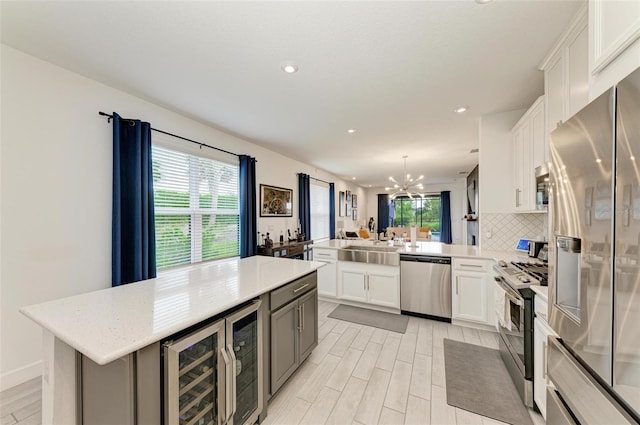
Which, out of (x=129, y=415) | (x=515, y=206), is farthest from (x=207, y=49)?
(x=515, y=206)

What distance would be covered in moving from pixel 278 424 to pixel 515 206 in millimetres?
3233

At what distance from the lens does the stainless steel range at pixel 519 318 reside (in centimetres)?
173

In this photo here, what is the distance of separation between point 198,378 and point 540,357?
2145 millimetres

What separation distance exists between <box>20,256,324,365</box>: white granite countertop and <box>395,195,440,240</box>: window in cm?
939

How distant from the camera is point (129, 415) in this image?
3.12ft

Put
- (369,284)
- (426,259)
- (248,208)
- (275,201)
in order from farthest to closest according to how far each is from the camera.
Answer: (275,201), (248,208), (369,284), (426,259)

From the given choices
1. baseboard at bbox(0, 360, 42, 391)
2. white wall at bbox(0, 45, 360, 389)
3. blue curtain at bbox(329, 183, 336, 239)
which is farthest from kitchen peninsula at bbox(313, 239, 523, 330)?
blue curtain at bbox(329, 183, 336, 239)

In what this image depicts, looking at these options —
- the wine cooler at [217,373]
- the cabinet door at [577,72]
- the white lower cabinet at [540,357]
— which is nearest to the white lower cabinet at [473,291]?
the white lower cabinet at [540,357]

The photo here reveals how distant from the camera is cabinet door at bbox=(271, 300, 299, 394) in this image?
69.3 inches

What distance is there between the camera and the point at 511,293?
193 centimetres

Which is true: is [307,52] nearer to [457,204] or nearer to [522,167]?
[522,167]

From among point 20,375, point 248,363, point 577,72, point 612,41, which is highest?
point 577,72

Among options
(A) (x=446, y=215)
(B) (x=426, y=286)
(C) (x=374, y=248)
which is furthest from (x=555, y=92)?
(A) (x=446, y=215)

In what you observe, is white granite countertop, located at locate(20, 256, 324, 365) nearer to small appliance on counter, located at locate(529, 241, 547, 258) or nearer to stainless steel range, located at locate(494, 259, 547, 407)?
stainless steel range, located at locate(494, 259, 547, 407)
